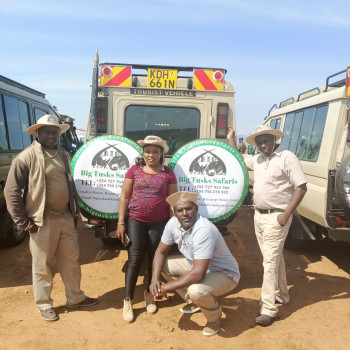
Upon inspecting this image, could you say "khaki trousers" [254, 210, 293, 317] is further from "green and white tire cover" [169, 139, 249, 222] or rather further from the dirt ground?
"green and white tire cover" [169, 139, 249, 222]

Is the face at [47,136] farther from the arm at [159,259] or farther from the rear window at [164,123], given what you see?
the rear window at [164,123]

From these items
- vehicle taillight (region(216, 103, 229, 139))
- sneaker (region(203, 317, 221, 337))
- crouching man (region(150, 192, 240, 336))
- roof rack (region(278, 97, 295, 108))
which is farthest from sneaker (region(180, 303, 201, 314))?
roof rack (region(278, 97, 295, 108))

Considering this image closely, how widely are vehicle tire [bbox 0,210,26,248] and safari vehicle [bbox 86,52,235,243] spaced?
6.18 ft

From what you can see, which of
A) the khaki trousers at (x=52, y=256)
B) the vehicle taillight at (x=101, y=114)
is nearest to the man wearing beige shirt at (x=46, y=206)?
the khaki trousers at (x=52, y=256)

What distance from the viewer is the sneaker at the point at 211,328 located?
3371 millimetres

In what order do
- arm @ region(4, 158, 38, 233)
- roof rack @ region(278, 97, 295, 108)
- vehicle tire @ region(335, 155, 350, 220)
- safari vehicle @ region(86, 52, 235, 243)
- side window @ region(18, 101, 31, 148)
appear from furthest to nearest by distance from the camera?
roof rack @ region(278, 97, 295, 108)
side window @ region(18, 101, 31, 148)
safari vehicle @ region(86, 52, 235, 243)
vehicle tire @ region(335, 155, 350, 220)
arm @ region(4, 158, 38, 233)

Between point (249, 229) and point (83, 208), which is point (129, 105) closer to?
point (83, 208)

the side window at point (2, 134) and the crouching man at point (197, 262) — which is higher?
the side window at point (2, 134)

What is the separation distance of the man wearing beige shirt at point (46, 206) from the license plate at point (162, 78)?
183 cm

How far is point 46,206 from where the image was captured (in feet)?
11.7

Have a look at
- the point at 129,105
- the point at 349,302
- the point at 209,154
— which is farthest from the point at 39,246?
the point at 349,302

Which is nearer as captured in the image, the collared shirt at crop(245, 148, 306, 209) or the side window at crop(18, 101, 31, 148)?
the collared shirt at crop(245, 148, 306, 209)

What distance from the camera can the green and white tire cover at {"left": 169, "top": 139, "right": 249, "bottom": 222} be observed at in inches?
161

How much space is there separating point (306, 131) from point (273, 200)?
8.56 ft
